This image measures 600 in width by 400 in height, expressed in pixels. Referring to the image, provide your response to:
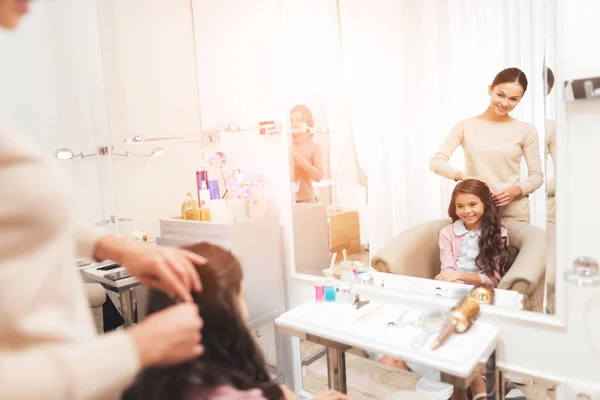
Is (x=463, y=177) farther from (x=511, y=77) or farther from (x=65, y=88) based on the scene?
(x=65, y=88)

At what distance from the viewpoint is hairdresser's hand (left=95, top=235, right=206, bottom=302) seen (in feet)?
1.74

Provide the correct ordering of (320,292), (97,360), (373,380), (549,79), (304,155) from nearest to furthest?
1. (97,360)
2. (549,79)
3. (320,292)
4. (373,380)
5. (304,155)

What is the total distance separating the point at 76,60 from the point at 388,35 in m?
1.32

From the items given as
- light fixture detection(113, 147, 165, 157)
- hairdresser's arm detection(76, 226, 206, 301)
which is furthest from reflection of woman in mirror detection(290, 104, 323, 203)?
hairdresser's arm detection(76, 226, 206, 301)

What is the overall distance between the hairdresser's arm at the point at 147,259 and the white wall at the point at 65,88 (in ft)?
3.60

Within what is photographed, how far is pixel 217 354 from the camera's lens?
610mm

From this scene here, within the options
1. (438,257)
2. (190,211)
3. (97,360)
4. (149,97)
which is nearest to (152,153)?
(149,97)

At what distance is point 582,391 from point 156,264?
125 centimetres

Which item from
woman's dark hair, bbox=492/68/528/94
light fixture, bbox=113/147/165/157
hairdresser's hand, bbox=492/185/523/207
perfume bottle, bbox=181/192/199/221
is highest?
woman's dark hair, bbox=492/68/528/94

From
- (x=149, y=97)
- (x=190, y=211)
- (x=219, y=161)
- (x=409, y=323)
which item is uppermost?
(x=149, y=97)

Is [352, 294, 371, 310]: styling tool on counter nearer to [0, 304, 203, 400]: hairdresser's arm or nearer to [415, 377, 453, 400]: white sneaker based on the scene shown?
[415, 377, 453, 400]: white sneaker

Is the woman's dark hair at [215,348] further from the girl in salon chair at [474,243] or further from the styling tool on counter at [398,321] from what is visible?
the girl in salon chair at [474,243]

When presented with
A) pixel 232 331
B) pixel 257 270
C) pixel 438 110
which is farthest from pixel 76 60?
pixel 232 331

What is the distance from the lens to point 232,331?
2.05ft
